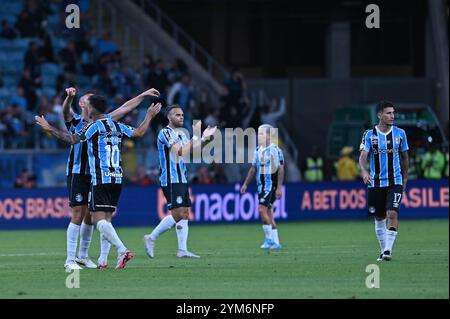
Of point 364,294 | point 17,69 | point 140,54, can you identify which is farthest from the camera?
point 140,54

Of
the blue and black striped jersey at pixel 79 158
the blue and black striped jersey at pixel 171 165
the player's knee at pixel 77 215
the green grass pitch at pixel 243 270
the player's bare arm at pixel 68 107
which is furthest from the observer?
the blue and black striped jersey at pixel 171 165

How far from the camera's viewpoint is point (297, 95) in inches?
1656

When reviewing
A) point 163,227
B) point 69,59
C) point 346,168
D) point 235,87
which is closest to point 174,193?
point 163,227

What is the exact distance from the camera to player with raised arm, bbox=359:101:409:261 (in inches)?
A: 693

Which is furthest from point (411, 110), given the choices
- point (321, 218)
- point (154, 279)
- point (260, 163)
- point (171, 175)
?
point (154, 279)

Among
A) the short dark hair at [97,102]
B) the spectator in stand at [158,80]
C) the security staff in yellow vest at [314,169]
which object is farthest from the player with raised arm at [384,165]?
the spectator in stand at [158,80]

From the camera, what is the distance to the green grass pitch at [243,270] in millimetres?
13641

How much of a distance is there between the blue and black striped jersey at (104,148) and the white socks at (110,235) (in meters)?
0.53

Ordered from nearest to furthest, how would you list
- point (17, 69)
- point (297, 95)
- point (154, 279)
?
point (154, 279) < point (17, 69) < point (297, 95)

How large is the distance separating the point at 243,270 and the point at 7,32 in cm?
2032

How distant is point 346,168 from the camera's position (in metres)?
34.0

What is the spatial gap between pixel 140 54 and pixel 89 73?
3.41 meters

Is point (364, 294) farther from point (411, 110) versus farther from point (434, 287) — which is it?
point (411, 110)

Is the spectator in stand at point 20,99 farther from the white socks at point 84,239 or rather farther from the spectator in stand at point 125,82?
the white socks at point 84,239
